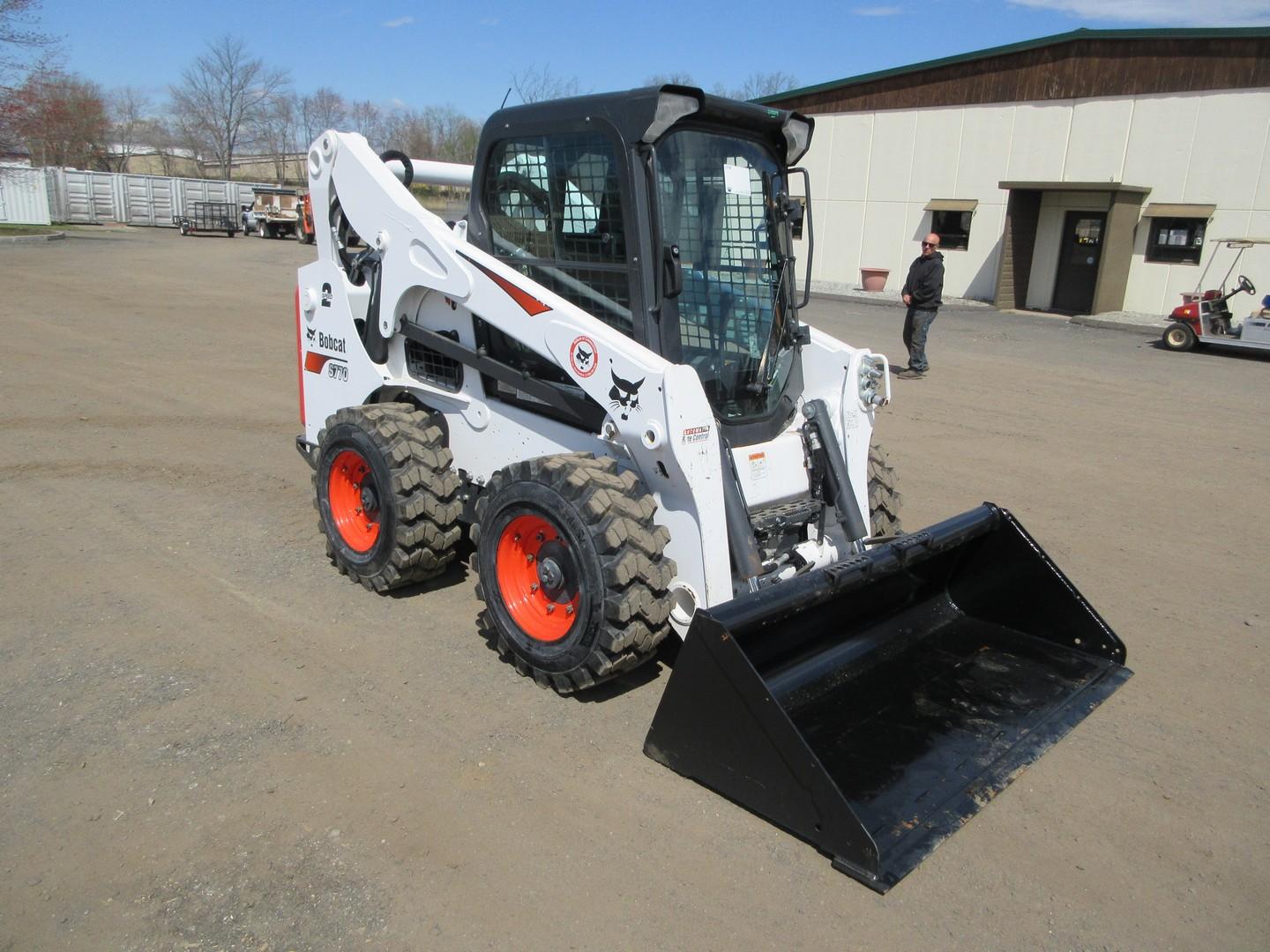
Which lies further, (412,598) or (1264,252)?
(1264,252)

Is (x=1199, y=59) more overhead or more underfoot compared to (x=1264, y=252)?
more overhead

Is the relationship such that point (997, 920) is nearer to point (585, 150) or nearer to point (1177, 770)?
point (1177, 770)

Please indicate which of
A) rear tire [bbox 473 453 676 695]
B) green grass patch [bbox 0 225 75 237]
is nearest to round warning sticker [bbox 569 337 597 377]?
rear tire [bbox 473 453 676 695]

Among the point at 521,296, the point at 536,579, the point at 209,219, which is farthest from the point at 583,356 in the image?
the point at 209,219

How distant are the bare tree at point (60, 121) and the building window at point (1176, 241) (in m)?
31.9

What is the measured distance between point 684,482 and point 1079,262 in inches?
814

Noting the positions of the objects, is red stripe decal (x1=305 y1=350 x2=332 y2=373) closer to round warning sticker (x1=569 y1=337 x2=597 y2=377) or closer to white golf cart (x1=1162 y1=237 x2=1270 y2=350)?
round warning sticker (x1=569 y1=337 x2=597 y2=377)

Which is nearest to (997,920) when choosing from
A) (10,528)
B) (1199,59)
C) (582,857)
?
(582,857)

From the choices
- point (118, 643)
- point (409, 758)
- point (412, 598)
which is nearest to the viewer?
point (409, 758)

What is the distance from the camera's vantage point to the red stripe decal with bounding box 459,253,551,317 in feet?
13.8

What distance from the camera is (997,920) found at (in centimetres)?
293

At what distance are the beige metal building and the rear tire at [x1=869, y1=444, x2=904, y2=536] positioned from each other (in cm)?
1697

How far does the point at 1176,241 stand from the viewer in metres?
20.3

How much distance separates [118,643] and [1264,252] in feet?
69.6
